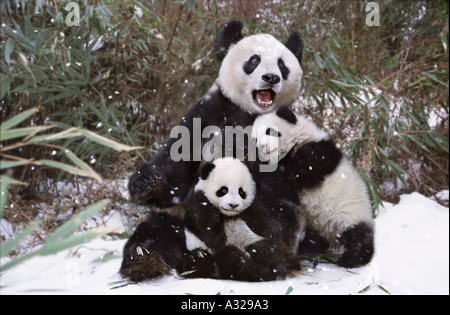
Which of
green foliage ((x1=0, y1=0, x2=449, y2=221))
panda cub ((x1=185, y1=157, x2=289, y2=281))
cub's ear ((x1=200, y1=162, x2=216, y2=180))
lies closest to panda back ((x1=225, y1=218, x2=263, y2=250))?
panda cub ((x1=185, y1=157, x2=289, y2=281))

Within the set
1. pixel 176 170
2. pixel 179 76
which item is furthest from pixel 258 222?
pixel 179 76

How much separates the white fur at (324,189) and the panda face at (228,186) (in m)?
0.14

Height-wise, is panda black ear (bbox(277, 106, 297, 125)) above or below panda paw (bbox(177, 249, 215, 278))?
Result: above

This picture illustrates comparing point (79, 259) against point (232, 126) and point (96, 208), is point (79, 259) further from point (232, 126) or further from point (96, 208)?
point (96, 208)

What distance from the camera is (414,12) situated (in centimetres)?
257

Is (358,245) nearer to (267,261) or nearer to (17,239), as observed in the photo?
(267,261)

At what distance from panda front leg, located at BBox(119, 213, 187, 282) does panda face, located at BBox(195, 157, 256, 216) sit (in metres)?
0.20

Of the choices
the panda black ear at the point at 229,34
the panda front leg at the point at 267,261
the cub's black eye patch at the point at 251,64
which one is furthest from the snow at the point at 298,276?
the panda black ear at the point at 229,34

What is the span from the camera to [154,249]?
1.29 m

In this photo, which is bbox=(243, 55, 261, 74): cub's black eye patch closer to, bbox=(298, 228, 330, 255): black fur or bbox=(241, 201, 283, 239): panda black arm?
bbox=(241, 201, 283, 239): panda black arm

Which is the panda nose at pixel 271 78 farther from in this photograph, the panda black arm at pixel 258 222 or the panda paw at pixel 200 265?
the panda paw at pixel 200 265

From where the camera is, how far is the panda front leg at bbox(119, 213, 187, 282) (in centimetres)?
119

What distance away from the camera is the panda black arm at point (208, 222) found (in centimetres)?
116
